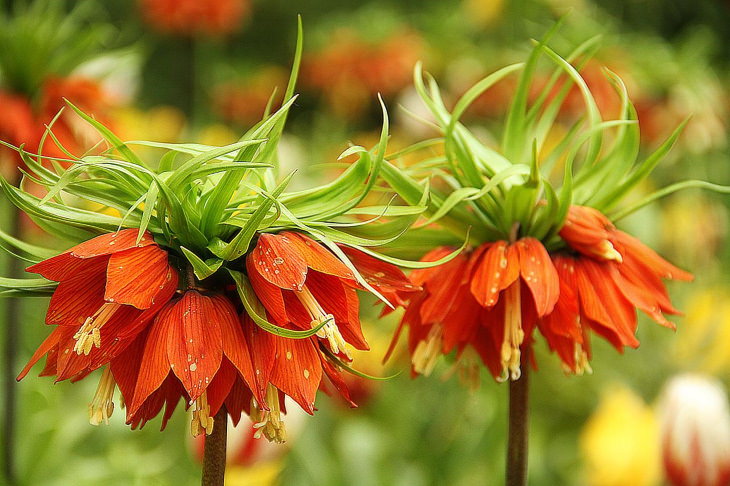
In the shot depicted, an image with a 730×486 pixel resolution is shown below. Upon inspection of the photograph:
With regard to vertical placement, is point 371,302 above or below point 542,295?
below

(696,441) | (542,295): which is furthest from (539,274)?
(696,441)

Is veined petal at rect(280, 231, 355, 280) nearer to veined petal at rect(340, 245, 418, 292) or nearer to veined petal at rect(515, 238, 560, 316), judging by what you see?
veined petal at rect(340, 245, 418, 292)

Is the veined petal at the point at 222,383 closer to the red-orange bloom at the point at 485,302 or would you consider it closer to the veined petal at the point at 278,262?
the veined petal at the point at 278,262

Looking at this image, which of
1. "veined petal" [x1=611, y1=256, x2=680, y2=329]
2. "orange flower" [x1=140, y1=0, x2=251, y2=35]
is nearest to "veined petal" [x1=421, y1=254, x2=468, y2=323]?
"veined petal" [x1=611, y1=256, x2=680, y2=329]

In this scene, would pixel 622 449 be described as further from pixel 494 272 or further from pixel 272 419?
pixel 272 419

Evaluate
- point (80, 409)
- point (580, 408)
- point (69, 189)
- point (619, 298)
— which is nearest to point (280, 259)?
point (69, 189)

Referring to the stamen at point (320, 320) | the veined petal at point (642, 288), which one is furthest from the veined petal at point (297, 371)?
the veined petal at point (642, 288)
